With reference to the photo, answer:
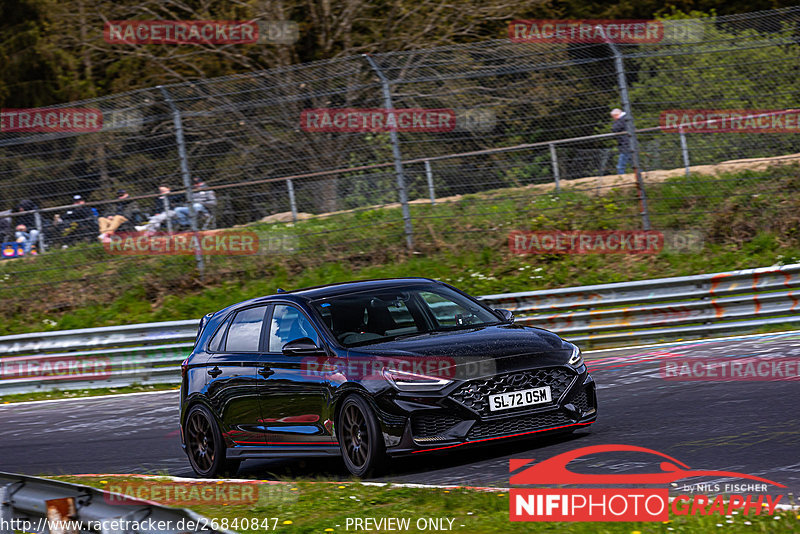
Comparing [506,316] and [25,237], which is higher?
[25,237]

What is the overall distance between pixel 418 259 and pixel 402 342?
32.5 ft

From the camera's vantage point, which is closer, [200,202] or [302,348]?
[302,348]

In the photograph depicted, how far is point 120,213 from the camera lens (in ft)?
63.5

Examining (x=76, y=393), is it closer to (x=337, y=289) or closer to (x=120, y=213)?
(x=120, y=213)

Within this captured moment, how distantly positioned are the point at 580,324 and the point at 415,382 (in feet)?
23.9

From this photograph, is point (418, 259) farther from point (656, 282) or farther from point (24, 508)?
point (24, 508)

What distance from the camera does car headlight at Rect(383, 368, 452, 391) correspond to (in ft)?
26.2

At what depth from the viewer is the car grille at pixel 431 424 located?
7.95m

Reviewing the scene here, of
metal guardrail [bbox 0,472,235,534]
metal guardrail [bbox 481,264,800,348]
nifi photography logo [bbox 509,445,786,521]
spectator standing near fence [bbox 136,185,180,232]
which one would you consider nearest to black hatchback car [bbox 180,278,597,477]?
nifi photography logo [bbox 509,445,786,521]

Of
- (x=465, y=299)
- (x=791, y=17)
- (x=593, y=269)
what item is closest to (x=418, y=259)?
(x=593, y=269)

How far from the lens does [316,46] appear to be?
25.5 metres

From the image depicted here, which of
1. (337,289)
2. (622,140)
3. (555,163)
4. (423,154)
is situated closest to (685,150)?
(622,140)

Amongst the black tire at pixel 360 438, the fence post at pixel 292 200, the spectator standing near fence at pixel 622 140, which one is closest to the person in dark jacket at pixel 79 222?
the fence post at pixel 292 200

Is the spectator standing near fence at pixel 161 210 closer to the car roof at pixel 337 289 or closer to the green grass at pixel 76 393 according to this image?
the green grass at pixel 76 393
